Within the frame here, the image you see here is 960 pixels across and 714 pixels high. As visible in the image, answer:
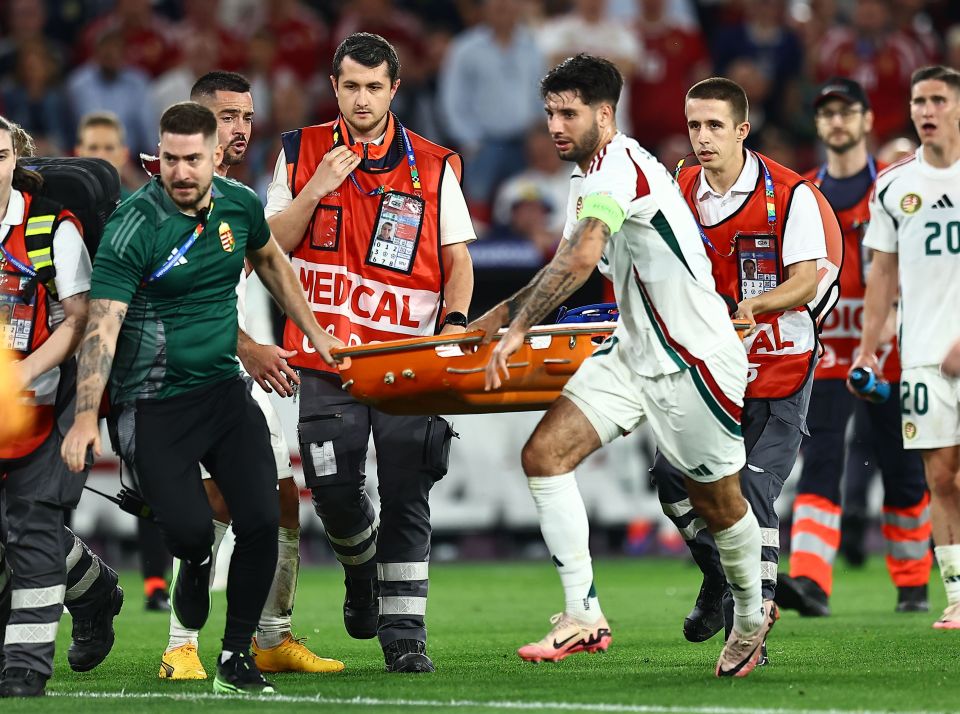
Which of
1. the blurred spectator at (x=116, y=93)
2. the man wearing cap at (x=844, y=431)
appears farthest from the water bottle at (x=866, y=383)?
the blurred spectator at (x=116, y=93)

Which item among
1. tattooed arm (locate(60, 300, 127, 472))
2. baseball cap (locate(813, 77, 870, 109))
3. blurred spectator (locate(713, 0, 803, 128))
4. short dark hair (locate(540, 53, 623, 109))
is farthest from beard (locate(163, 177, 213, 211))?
blurred spectator (locate(713, 0, 803, 128))

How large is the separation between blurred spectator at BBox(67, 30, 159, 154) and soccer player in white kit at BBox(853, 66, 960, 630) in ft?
30.2

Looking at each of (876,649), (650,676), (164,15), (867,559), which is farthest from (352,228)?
(164,15)

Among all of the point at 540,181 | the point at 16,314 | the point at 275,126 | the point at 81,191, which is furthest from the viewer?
the point at 275,126

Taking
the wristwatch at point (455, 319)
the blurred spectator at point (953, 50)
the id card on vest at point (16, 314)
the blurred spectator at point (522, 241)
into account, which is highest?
the blurred spectator at point (953, 50)

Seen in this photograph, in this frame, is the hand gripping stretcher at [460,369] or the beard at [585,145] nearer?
the beard at [585,145]

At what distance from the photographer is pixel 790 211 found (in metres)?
7.36

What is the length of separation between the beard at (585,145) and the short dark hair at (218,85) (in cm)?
193

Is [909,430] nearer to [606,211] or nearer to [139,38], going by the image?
[606,211]

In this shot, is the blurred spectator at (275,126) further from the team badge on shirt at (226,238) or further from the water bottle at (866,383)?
the team badge on shirt at (226,238)

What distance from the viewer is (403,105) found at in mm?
16422

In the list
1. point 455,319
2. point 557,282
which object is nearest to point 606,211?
point 557,282

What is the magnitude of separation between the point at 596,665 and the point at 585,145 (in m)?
2.28

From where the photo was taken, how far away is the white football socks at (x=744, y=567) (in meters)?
6.29
